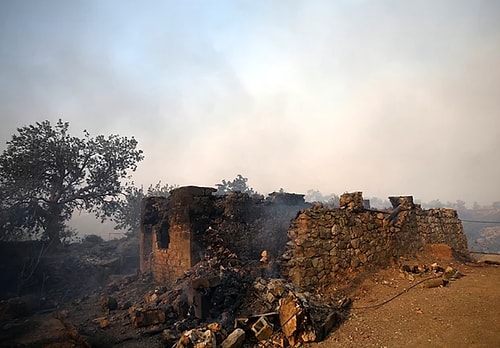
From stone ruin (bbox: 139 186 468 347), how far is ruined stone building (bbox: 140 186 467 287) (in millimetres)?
31

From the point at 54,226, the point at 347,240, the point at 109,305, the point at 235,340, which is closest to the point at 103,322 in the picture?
the point at 109,305

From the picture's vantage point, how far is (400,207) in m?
9.12

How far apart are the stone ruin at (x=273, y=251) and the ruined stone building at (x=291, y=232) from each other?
0.10ft

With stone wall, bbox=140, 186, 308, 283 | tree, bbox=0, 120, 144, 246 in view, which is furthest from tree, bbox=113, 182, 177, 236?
stone wall, bbox=140, 186, 308, 283

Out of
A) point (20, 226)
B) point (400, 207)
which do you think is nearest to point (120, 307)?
point (400, 207)

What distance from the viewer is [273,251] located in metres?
10.3

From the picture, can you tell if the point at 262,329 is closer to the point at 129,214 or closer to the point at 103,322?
the point at 103,322

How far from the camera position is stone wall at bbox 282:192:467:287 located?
6.75 m

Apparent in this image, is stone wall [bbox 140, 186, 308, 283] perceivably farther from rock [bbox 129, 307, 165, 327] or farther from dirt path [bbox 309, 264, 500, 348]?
dirt path [bbox 309, 264, 500, 348]

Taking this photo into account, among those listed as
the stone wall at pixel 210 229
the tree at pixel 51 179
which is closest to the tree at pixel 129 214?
the tree at pixel 51 179

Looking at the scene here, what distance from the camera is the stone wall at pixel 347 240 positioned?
6746 mm

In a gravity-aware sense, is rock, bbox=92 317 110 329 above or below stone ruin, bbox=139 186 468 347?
below

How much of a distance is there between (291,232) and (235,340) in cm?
322

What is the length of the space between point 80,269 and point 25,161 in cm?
755
